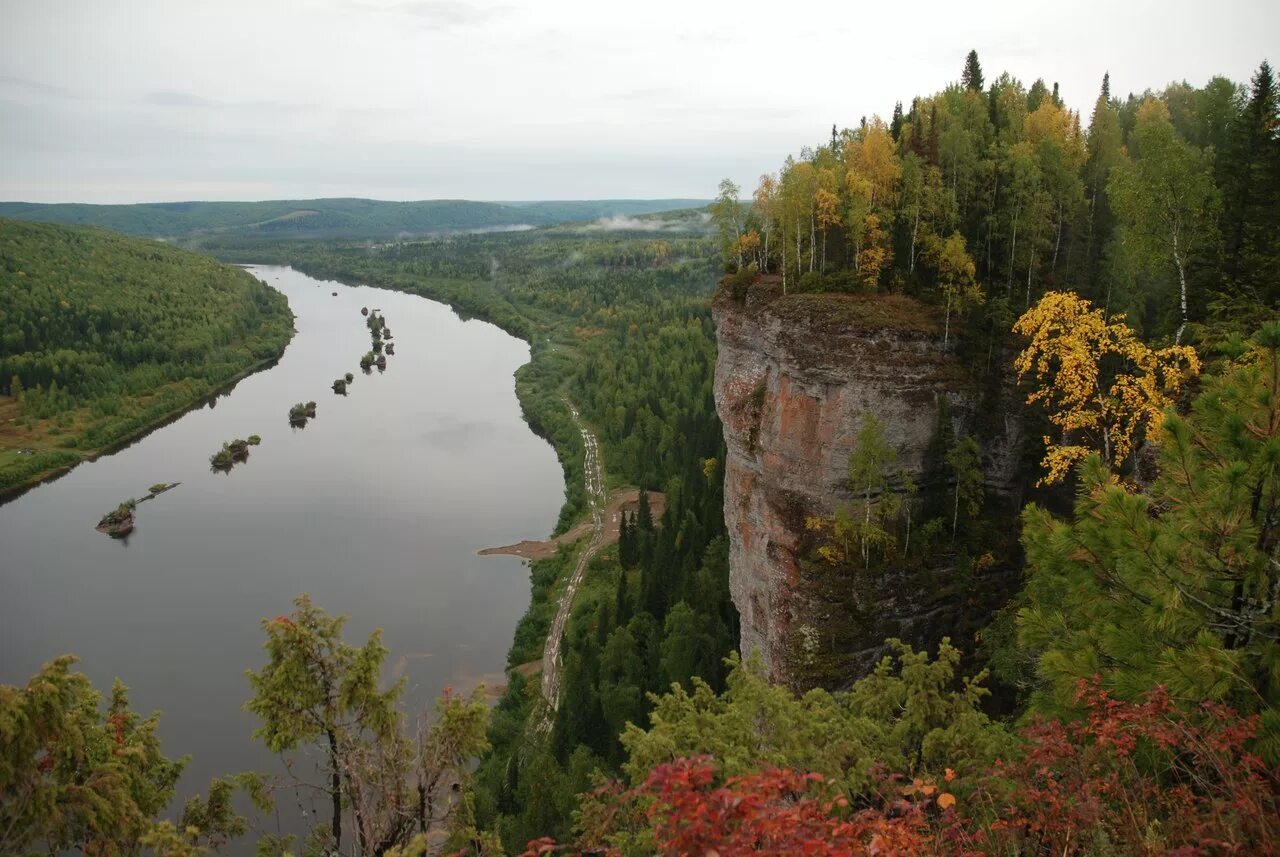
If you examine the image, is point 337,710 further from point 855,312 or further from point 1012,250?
point 1012,250

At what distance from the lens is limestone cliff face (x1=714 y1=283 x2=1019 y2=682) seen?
19.8 meters

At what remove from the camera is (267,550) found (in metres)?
43.6

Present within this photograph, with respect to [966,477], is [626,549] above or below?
below

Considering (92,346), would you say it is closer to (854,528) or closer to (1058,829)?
(854,528)

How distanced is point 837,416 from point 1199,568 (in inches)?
506

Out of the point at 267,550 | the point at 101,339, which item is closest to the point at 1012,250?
the point at 267,550

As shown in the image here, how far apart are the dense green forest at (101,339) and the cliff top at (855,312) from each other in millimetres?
59237

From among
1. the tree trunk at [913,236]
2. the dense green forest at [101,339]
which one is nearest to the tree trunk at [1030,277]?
the tree trunk at [913,236]

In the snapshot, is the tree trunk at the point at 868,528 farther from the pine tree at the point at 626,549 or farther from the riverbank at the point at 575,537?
the riverbank at the point at 575,537

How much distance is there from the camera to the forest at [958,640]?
21.9 feet

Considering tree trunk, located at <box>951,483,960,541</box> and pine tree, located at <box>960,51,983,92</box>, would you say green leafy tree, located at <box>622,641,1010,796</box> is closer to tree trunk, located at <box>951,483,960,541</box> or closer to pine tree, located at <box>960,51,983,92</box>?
tree trunk, located at <box>951,483,960,541</box>

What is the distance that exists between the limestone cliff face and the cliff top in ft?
0.10

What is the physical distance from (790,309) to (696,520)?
1921 centimetres

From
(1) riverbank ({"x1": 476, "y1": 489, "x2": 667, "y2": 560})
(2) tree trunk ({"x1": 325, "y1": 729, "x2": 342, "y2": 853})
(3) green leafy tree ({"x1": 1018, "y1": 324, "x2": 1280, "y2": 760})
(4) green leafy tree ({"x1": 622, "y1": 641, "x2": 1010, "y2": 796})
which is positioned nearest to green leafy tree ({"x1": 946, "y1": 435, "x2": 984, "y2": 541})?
(4) green leafy tree ({"x1": 622, "y1": 641, "x2": 1010, "y2": 796})
